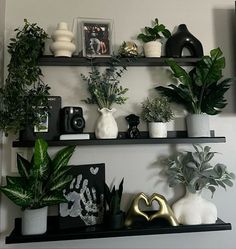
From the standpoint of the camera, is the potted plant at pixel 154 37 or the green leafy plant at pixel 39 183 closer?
the green leafy plant at pixel 39 183

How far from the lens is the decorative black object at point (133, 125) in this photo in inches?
50.1

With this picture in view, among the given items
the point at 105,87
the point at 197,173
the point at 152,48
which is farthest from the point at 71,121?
the point at 197,173

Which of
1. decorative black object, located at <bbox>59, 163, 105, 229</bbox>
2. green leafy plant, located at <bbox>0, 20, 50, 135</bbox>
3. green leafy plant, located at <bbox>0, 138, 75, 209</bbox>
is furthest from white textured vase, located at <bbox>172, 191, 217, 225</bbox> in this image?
green leafy plant, located at <bbox>0, 20, 50, 135</bbox>

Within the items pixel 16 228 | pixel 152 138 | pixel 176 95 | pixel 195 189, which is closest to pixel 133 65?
Answer: pixel 176 95

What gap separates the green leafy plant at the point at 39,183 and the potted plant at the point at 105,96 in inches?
10.3

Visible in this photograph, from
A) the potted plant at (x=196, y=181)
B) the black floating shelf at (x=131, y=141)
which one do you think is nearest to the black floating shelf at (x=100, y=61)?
the black floating shelf at (x=131, y=141)

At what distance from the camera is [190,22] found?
4.68 ft

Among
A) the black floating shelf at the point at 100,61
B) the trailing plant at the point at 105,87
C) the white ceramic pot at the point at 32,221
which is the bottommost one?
the white ceramic pot at the point at 32,221

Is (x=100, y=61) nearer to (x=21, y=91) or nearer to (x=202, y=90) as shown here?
(x=21, y=91)

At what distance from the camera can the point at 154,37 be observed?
1.33 meters

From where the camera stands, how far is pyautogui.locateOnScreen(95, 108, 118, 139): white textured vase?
Answer: 122 cm

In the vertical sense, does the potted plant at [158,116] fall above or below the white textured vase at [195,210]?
above

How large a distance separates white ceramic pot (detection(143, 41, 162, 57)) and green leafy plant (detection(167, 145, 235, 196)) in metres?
0.54

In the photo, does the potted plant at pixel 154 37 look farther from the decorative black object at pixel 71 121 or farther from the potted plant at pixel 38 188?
the potted plant at pixel 38 188
